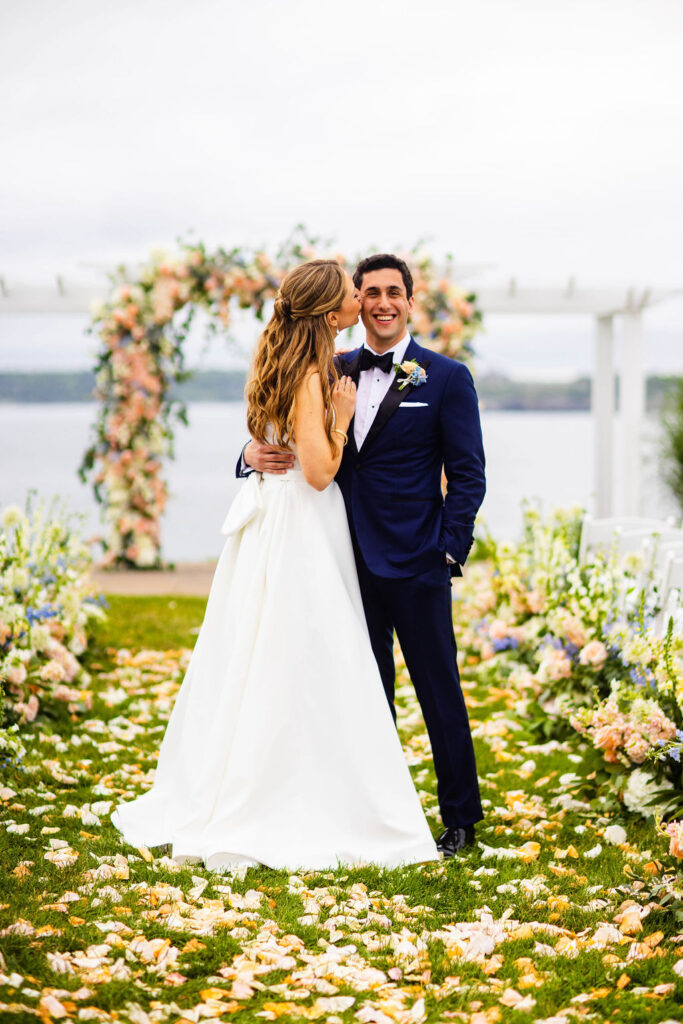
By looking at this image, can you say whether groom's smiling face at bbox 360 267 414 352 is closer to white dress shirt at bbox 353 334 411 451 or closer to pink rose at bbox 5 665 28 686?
white dress shirt at bbox 353 334 411 451

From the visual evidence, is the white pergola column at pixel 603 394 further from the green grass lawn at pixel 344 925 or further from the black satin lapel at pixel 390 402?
the black satin lapel at pixel 390 402

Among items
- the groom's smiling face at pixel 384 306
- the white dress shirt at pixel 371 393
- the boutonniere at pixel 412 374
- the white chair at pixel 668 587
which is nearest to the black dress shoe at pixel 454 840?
the white chair at pixel 668 587

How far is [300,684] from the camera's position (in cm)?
345

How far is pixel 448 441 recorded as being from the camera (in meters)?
3.45

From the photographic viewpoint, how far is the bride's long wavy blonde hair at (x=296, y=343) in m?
3.43

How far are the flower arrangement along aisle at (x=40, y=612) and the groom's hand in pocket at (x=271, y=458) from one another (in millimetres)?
1478

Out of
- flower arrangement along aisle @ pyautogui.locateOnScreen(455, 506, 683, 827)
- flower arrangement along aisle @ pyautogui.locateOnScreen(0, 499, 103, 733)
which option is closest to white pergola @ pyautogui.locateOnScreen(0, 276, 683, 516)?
flower arrangement along aisle @ pyautogui.locateOnScreen(455, 506, 683, 827)

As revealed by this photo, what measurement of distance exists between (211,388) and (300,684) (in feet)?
24.9

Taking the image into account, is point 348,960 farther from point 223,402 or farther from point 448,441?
point 223,402

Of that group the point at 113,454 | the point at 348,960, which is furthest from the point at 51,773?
the point at 113,454

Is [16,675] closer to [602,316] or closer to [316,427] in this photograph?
[316,427]

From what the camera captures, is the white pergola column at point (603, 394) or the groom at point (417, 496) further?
the white pergola column at point (603, 394)

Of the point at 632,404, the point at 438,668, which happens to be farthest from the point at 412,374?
the point at 632,404

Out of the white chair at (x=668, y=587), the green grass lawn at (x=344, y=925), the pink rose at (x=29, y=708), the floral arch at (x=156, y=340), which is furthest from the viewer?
the floral arch at (x=156, y=340)
